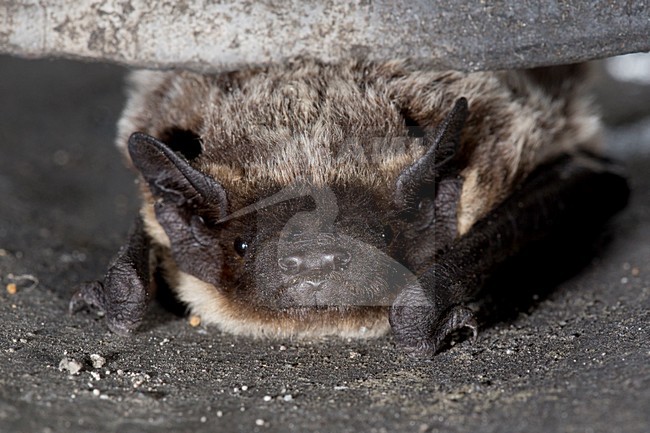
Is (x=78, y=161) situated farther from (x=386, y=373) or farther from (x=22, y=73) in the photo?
(x=386, y=373)

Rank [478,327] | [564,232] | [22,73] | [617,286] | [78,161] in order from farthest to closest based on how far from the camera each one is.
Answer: [22,73]
[78,161]
[564,232]
[617,286]
[478,327]

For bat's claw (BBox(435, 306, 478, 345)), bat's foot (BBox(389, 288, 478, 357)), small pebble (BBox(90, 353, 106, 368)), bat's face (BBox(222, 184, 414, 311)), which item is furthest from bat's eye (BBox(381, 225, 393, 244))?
small pebble (BBox(90, 353, 106, 368))

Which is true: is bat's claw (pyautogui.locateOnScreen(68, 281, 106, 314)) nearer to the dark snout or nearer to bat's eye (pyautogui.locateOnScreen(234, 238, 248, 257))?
bat's eye (pyautogui.locateOnScreen(234, 238, 248, 257))

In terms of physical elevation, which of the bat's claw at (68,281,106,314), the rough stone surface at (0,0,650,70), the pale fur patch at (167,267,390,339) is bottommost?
the bat's claw at (68,281,106,314)

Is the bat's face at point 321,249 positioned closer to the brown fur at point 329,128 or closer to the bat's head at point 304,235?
the bat's head at point 304,235

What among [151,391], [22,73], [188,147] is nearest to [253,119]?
[188,147]

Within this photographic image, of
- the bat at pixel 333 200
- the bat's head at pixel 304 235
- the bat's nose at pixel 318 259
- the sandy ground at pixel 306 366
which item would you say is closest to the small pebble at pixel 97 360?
the sandy ground at pixel 306 366

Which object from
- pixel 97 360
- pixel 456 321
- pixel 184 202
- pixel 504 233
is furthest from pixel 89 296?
pixel 504 233
